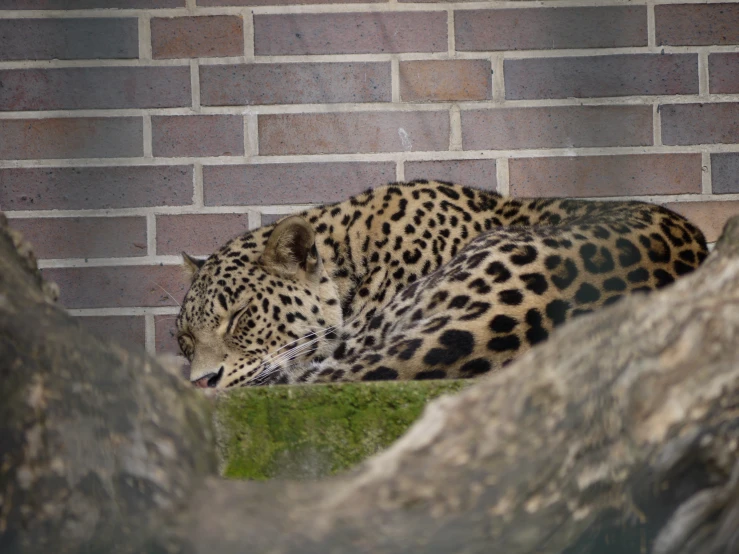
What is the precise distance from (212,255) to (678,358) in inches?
106

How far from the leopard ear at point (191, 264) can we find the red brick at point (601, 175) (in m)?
1.18

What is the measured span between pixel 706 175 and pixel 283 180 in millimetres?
1567

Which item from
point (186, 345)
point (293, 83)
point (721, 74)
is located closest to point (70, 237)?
point (186, 345)

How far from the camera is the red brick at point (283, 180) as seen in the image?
3773 millimetres

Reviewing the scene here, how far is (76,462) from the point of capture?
45.4 inches

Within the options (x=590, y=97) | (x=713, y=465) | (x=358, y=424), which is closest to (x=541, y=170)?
(x=590, y=97)

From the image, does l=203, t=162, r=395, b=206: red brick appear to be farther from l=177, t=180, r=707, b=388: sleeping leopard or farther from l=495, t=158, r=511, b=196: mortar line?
l=495, t=158, r=511, b=196: mortar line

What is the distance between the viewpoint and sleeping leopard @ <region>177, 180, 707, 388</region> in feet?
8.67

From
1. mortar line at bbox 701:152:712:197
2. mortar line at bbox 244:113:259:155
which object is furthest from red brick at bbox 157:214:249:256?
mortar line at bbox 701:152:712:197

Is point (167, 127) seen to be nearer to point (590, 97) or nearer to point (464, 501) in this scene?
point (590, 97)

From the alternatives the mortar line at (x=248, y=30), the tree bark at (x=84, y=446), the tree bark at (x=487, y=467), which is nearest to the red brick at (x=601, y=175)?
the mortar line at (x=248, y=30)

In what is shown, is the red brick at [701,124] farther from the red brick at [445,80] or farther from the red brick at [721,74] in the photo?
the red brick at [445,80]

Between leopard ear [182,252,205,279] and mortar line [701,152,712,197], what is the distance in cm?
186

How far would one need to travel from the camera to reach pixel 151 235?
12.3 ft
